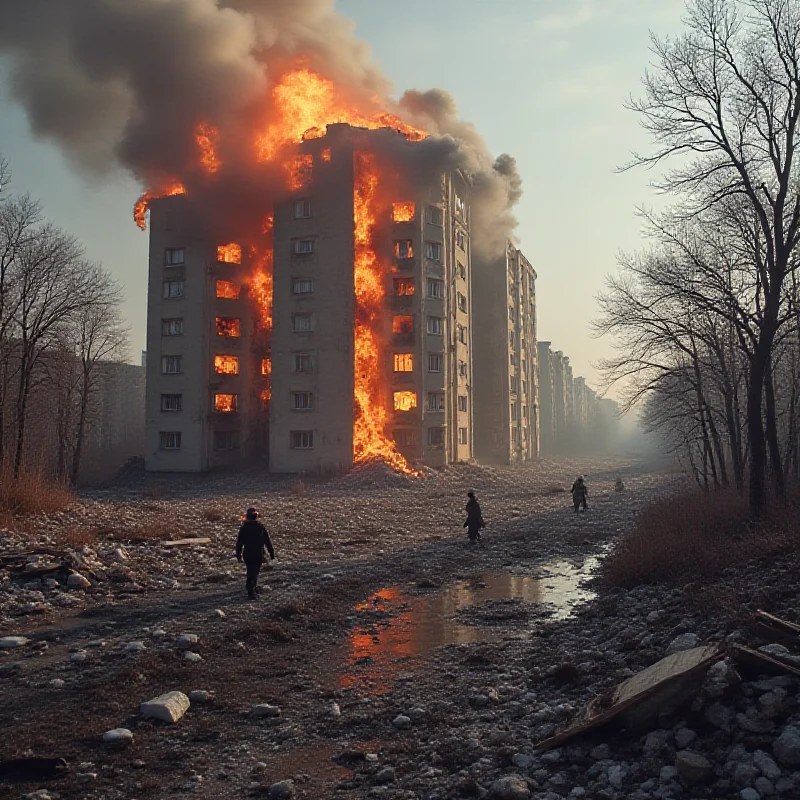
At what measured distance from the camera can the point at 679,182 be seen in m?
15.1

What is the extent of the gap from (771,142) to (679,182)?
2.10 meters

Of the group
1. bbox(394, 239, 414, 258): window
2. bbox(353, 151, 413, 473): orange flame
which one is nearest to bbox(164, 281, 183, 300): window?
bbox(353, 151, 413, 473): orange flame

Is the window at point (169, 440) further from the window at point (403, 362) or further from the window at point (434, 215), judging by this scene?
the window at point (434, 215)

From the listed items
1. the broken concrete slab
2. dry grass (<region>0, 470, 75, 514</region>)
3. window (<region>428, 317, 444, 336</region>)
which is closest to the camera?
the broken concrete slab

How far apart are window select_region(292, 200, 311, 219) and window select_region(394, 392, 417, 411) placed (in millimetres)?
13526

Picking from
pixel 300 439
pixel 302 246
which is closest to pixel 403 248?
pixel 302 246

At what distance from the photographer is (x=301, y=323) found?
40406 mm

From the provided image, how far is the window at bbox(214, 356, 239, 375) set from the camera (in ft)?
142

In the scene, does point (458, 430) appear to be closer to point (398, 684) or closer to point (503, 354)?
point (503, 354)

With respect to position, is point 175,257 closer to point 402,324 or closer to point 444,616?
point 402,324

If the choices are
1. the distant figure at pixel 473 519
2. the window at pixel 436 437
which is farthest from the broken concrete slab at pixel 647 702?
the window at pixel 436 437

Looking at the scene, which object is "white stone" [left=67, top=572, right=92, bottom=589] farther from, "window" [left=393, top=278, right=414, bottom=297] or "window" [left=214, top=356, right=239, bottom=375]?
"window" [left=214, top=356, right=239, bottom=375]

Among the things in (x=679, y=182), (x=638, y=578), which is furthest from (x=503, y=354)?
(x=638, y=578)

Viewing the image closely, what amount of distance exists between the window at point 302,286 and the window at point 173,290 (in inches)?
344
